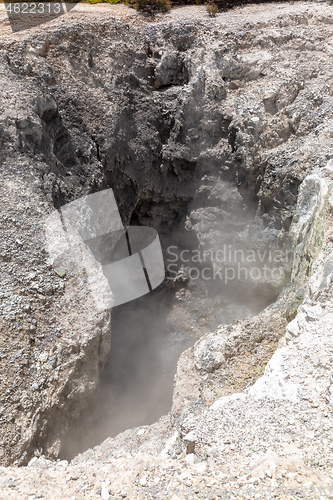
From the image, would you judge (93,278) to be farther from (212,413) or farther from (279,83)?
(279,83)

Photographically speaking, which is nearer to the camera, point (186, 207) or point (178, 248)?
point (186, 207)

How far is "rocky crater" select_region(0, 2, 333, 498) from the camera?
16.7 feet

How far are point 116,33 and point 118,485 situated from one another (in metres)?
13.4

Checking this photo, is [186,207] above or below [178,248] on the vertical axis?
above

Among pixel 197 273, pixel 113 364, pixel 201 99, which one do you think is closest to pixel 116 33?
pixel 201 99

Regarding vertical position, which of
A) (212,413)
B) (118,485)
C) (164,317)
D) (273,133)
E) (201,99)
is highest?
(201,99)

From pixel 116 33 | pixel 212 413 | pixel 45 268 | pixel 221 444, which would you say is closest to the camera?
pixel 221 444

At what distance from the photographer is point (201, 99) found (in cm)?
1288

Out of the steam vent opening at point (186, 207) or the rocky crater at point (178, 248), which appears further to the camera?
the steam vent opening at point (186, 207)

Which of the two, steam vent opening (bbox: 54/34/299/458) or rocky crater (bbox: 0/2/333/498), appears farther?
steam vent opening (bbox: 54/34/299/458)

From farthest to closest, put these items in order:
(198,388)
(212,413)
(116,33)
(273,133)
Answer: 1. (116,33)
2. (273,133)
3. (198,388)
4. (212,413)

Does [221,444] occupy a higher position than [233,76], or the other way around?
[233,76]

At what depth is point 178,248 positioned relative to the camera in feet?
47.7

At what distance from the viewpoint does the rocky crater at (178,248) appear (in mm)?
5086
